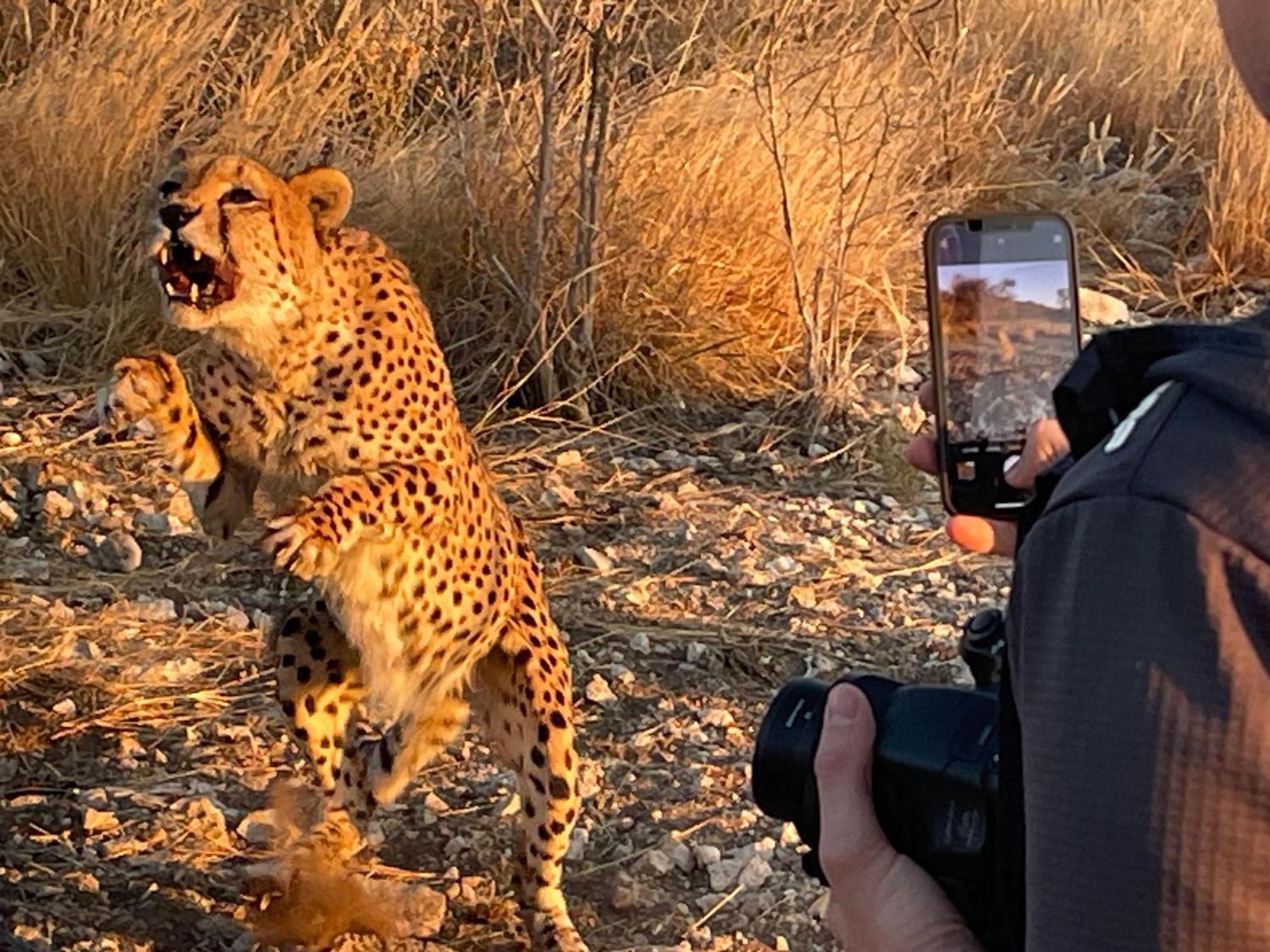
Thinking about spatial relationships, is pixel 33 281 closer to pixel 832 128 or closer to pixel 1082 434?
pixel 832 128

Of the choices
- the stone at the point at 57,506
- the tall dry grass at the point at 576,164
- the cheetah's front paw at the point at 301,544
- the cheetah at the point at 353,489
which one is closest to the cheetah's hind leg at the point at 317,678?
the cheetah at the point at 353,489

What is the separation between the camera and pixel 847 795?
1.11m

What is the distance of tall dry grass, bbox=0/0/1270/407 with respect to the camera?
16.1 ft

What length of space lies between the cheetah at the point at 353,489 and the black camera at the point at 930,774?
160 centimetres

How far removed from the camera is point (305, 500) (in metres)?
2.73

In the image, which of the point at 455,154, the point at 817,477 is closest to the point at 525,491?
the point at 817,477

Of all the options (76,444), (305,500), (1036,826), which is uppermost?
(1036,826)

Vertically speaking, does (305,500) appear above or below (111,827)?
above

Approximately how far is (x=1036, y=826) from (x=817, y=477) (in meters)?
4.02

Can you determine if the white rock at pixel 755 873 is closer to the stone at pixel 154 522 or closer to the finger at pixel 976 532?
the finger at pixel 976 532

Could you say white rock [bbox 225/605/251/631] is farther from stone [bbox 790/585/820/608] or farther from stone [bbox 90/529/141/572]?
stone [bbox 790/585/820/608]

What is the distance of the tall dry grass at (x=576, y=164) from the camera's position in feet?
16.1

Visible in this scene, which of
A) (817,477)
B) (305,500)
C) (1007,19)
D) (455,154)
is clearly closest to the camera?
(305,500)

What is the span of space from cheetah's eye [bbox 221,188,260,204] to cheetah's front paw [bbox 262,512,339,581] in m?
0.47
